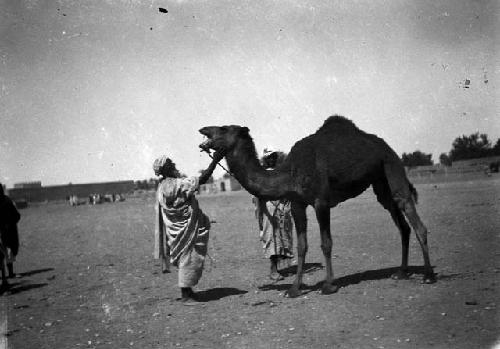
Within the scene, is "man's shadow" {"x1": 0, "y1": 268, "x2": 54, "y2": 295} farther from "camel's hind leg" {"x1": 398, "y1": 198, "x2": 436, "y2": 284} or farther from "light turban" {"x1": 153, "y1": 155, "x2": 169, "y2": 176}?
"camel's hind leg" {"x1": 398, "y1": 198, "x2": 436, "y2": 284}

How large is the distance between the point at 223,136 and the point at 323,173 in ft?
5.48

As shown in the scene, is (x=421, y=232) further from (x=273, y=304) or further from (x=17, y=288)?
(x=17, y=288)

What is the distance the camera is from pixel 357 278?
23.9ft

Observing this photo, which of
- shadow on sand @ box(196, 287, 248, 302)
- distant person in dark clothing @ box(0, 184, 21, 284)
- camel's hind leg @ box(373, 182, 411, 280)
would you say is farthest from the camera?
distant person in dark clothing @ box(0, 184, 21, 284)

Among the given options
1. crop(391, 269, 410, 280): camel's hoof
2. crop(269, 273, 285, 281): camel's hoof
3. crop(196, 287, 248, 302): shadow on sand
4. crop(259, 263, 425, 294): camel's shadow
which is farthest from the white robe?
crop(391, 269, 410, 280): camel's hoof

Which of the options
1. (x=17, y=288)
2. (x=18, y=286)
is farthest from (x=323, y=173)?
(x=18, y=286)

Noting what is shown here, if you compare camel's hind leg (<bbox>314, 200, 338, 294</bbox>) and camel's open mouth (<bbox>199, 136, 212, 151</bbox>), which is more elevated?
camel's open mouth (<bbox>199, 136, 212, 151</bbox>)

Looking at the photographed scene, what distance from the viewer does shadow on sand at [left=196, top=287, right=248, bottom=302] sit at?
6.98m

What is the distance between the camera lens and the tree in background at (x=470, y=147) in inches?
2985

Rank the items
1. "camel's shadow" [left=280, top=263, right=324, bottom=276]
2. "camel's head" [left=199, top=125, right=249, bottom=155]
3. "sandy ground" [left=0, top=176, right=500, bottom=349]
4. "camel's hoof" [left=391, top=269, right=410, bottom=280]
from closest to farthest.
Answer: "sandy ground" [left=0, top=176, right=500, bottom=349] → "camel's head" [left=199, top=125, right=249, bottom=155] → "camel's hoof" [left=391, top=269, right=410, bottom=280] → "camel's shadow" [left=280, top=263, right=324, bottom=276]

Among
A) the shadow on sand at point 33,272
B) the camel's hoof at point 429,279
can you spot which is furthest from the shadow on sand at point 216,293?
the shadow on sand at point 33,272

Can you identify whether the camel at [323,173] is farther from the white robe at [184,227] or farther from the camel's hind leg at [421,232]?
the white robe at [184,227]

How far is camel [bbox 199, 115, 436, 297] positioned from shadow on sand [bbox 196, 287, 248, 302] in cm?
117

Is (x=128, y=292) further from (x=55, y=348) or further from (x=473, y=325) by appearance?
(x=473, y=325)
